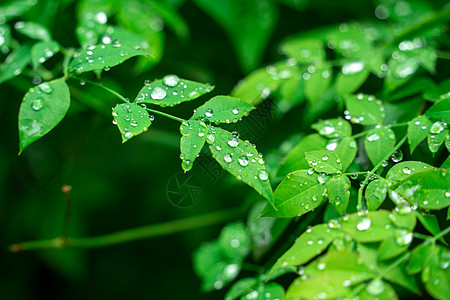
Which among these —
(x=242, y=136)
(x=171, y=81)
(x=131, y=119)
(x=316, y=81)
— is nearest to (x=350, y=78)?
(x=316, y=81)

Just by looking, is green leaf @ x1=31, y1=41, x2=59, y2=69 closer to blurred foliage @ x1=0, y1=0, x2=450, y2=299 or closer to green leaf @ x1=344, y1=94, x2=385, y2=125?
blurred foliage @ x1=0, y1=0, x2=450, y2=299

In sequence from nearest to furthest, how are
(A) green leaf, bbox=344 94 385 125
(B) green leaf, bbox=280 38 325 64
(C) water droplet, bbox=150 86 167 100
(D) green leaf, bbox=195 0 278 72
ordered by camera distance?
(C) water droplet, bbox=150 86 167 100
(A) green leaf, bbox=344 94 385 125
(B) green leaf, bbox=280 38 325 64
(D) green leaf, bbox=195 0 278 72

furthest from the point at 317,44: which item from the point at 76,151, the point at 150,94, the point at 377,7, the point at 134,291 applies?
the point at 134,291

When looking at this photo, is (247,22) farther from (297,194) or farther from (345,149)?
(297,194)

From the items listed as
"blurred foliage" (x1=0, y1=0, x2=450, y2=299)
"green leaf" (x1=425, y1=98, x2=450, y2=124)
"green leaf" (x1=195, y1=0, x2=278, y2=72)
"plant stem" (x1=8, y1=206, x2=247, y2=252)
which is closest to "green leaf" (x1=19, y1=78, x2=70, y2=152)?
"blurred foliage" (x1=0, y1=0, x2=450, y2=299)

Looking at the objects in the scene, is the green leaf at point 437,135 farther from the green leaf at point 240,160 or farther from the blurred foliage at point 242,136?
the green leaf at point 240,160
